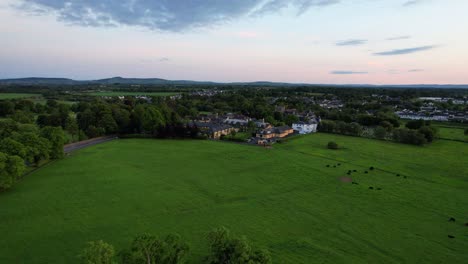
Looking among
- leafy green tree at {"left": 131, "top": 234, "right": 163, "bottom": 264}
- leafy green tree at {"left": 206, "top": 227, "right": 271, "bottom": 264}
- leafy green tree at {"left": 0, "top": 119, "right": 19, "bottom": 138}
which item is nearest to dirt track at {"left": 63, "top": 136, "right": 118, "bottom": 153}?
leafy green tree at {"left": 0, "top": 119, "right": 19, "bottom": 138}

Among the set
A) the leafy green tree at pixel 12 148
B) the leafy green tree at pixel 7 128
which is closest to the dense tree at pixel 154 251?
the leafy green tree at pixel 12 148

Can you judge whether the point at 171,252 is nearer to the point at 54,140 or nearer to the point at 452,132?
the point at 54,140

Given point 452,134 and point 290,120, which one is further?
point 290,120

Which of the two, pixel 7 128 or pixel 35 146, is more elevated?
pixel 7 128

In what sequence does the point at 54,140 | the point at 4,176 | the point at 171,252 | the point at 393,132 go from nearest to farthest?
the point at 171,252 → the point at 4,176 → the point at 54,140 → the point at 393,132

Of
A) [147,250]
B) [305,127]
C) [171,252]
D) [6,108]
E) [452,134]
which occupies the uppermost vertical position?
[6,108]

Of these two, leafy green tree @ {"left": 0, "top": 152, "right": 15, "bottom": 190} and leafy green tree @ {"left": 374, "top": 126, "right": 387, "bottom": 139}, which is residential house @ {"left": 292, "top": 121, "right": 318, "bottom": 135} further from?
leafy green tree @ {"left": 0, "top": 152, "right": 15, "bottom": 190}

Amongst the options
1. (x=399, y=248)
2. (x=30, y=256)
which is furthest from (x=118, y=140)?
(x=399, y=248)

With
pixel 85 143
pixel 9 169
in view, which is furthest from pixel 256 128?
pixel 9 169
